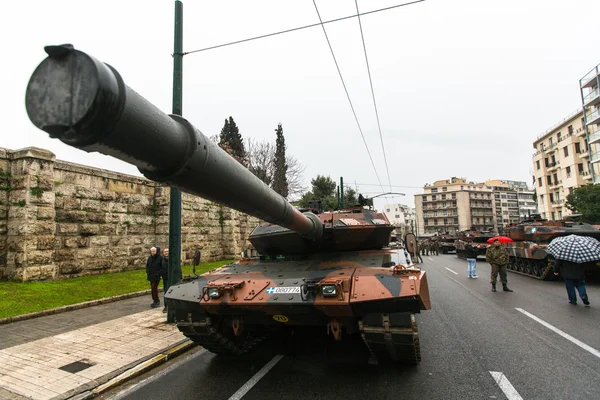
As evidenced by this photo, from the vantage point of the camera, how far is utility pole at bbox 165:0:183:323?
21.6 ft

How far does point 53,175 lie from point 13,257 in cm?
220

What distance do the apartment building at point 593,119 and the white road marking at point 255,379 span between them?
4650 cm

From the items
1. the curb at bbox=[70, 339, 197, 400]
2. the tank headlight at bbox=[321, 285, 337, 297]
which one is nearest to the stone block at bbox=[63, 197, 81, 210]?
the curb at bbox=[70, 339, 197, 400]

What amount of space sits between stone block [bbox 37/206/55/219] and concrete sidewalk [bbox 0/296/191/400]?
2.97m

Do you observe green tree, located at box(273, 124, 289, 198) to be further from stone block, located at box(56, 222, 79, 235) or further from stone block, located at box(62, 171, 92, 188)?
stone block, located at box(56, 222, 79, 235)

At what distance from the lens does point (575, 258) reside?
A: 8016 mm

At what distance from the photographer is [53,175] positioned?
9.72 meters

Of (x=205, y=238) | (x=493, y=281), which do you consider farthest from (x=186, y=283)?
(x=205, y=238)

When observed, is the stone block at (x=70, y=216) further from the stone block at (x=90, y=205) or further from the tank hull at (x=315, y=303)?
the tank hull at (x=315, y=303)

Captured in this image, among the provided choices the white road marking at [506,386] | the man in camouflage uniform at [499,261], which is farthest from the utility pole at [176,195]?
Answer: the man in camouflage uniform at [499,261]

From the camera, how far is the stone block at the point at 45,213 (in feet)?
30.1

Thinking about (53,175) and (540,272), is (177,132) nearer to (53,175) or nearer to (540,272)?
(53,175)

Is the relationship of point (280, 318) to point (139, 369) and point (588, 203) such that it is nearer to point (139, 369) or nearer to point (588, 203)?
point (139, 369)

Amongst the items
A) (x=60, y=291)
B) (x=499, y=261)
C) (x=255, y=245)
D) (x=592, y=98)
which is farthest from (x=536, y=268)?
(x=592, y=98)
